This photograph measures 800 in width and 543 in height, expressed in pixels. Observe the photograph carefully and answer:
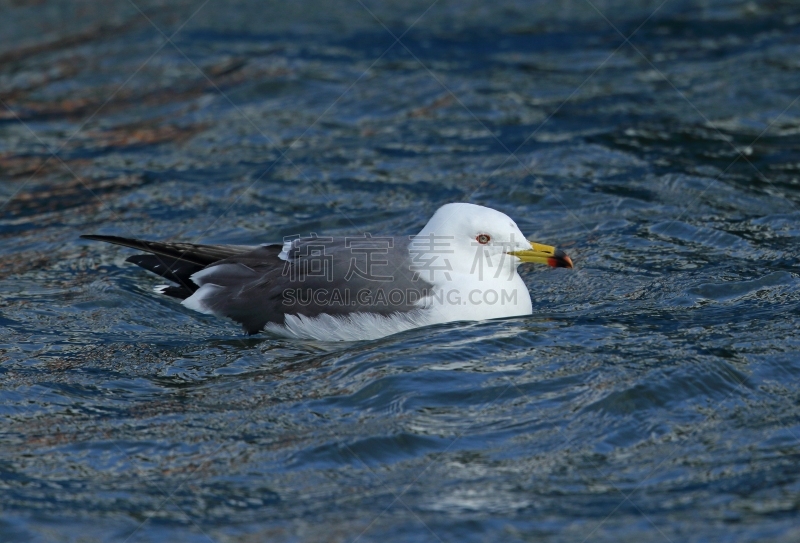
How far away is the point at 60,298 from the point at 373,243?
9.36 ft

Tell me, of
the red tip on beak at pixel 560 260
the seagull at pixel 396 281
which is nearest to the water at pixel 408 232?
the seagull at pixel 396 281

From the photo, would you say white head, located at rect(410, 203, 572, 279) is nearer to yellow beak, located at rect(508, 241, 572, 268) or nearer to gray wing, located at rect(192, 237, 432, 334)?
yellow beak, located at rect(508, 241, 572, 268)

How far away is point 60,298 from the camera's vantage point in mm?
8500

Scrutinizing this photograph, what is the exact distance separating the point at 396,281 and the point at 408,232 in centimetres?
257

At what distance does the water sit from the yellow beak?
47 cm

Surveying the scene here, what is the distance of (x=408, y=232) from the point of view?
31.7 ft

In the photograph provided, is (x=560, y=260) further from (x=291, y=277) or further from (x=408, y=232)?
(x=408, y=232)

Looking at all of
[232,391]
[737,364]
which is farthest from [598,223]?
[232,391]

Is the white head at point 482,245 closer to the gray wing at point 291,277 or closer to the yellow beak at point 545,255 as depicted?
the yellow beak at point 545,255

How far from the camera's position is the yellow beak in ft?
23.7

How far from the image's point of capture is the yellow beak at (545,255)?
723 centimetres

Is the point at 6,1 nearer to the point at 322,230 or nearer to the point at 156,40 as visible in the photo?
the point at 156,40

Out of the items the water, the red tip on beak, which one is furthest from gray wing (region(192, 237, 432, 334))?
the red tip on beak

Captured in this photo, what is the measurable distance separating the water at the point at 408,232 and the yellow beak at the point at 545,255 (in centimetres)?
47
